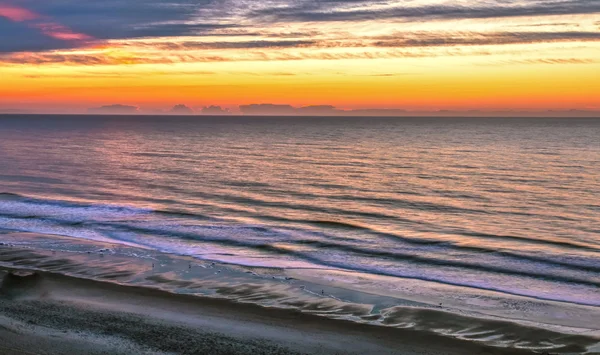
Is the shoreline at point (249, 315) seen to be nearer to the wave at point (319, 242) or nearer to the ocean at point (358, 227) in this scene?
the ocean at point (358, 227)

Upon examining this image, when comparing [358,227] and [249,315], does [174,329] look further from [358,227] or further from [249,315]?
[358,227]

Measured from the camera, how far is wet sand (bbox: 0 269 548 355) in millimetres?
12289

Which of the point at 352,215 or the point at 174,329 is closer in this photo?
the point at 174,329

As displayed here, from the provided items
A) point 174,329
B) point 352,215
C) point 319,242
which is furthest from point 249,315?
point 352,215

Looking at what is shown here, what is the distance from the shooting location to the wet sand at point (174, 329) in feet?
40.3

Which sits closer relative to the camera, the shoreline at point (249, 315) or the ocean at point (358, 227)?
the shoreline at point (249, 315)

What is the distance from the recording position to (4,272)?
717 inches


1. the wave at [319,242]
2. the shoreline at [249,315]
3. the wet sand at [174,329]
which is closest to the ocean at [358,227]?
the wave at [319,242]

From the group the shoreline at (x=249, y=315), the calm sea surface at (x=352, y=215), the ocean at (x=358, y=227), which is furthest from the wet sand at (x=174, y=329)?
the calm sea surface at (x=352, y=215)

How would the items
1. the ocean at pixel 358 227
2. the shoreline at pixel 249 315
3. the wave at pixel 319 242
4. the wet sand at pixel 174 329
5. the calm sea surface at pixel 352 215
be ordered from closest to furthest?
the wet sand at pixel 174 329 → the shoreline at pixel 249 315 → the ocean at pixel 358 227 → the wave at pixel 319 242 → the calm sea surface at pixel 352 215

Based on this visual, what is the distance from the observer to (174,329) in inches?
530

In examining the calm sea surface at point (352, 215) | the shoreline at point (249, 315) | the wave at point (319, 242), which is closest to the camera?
the shoreline at point (249, 315)

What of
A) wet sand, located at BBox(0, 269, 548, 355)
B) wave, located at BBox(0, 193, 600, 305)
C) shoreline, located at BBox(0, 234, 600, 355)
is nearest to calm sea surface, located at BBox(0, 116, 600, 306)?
wave, located at BBox(0, 193, 600, 305)

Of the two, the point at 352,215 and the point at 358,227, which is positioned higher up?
the point at 352,215
